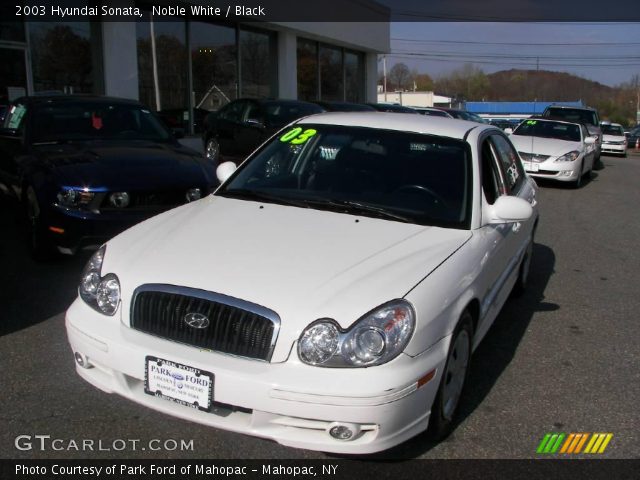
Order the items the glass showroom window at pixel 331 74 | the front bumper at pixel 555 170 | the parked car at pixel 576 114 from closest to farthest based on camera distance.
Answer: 1. the front bumper at pixel 555 170
2. the parked car at pixel 576 114
3. the glass showroom window at pixel 331 74

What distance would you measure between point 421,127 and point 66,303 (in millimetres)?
2962

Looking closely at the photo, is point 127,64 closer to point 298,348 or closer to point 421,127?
point 421,127

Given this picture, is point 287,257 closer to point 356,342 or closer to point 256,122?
point 356,342

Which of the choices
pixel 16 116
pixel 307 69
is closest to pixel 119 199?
pixel 16 116

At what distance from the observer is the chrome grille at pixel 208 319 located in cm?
264

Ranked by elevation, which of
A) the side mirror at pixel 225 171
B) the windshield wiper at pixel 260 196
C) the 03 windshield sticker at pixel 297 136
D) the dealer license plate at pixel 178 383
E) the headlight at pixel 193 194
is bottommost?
the dealer license plate at pixel 178 383

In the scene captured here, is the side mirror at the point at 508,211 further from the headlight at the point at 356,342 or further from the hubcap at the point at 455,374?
the headlight at the point at 356,342

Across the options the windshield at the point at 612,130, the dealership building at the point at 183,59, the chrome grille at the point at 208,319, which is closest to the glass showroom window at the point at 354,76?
the dealership building at the point at 183,59

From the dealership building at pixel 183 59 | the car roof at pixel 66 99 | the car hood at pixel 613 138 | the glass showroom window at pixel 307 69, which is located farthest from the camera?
the car hood at pixel 613 138

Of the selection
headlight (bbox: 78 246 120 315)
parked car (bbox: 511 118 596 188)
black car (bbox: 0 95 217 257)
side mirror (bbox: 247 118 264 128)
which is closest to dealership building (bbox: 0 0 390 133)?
side mirror (bbox: 247 118 264 128)

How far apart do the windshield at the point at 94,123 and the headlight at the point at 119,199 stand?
1.50m

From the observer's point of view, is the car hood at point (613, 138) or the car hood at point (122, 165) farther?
the car hood at point (613, 138)

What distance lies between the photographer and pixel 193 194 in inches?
232

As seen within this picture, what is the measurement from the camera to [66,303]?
4867 millimetres
